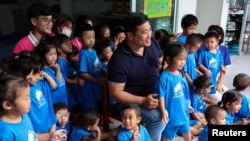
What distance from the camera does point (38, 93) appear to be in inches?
58.6

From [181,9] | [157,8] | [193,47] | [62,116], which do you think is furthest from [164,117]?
[181,9]

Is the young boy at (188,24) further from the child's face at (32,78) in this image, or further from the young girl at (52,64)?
the child's face at (32,78)

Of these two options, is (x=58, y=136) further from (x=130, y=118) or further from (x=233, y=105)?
(x=233, y=105)

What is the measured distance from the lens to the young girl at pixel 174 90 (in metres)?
1.75

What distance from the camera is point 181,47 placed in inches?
70.2

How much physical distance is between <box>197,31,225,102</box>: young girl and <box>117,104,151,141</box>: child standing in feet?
4.02

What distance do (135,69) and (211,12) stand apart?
3.39m

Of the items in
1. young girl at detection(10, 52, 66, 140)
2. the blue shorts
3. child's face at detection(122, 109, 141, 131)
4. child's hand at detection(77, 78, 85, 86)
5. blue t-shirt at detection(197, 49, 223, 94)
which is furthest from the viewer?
blue t-shirt at detection(197, 49, 223, 94)

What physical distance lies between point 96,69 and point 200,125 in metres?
1.09

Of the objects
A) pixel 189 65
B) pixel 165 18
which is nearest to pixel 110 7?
pixel 165 18

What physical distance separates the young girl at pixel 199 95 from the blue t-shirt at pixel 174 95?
1.41 feet

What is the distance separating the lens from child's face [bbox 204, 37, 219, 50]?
2553 mm

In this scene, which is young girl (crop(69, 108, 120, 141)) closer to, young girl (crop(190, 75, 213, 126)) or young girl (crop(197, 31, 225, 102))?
young girl (crop(190, 75, 213, 126))

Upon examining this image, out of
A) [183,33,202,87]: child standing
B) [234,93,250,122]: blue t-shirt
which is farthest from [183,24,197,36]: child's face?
[234,93,250,122]: blue t-shirt
